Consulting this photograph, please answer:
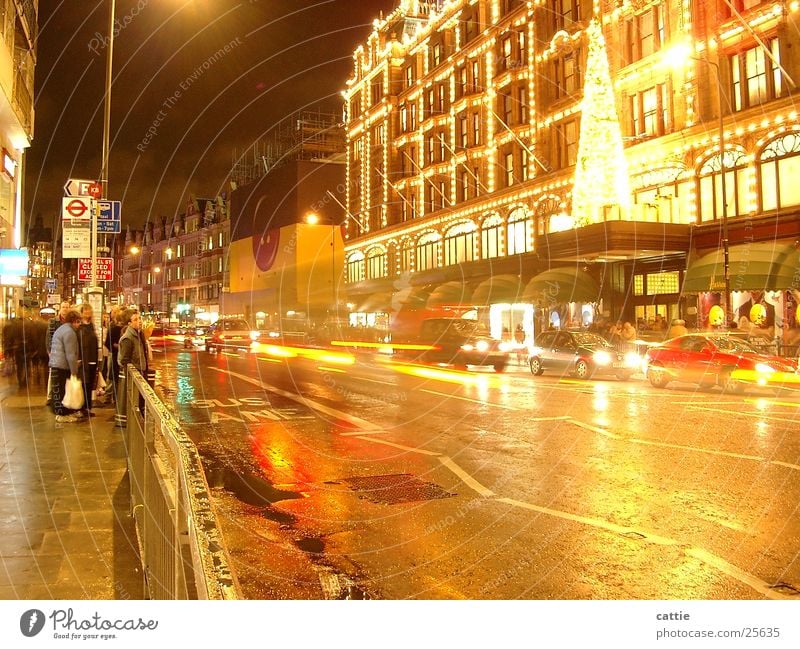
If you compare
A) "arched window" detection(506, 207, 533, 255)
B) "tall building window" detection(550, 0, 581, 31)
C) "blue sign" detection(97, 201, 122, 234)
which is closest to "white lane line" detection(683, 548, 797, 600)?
"blue sign" detection(97, 201, 122, 234)

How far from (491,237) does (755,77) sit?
61.0ft

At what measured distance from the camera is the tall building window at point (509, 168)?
41125 mm

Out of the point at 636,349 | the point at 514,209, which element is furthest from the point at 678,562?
the point at 514,209

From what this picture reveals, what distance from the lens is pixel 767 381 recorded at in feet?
58.8

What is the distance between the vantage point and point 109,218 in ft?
63.2

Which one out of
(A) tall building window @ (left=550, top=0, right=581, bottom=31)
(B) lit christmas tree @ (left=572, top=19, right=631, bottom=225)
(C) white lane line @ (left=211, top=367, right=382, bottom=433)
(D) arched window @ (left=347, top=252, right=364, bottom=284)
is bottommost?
(C) white lane line @ (left=211, top=367, right=382, bottom=433)

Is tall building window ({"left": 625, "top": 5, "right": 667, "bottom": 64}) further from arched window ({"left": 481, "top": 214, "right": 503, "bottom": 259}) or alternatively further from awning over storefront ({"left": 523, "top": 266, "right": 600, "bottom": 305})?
arched window ({"left": 481, "top": 214, "right": 503, "bottom": 259})

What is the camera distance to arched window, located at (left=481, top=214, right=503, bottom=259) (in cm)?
4219

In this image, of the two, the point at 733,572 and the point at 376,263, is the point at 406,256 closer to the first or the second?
the point at 376,263

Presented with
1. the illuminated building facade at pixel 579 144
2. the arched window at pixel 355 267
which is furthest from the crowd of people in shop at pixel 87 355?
the arched window at pixel 355 267

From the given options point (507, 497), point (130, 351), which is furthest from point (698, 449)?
point (130, 351)

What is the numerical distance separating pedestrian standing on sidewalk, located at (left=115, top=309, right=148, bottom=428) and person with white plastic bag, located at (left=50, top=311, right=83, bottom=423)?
119cm
